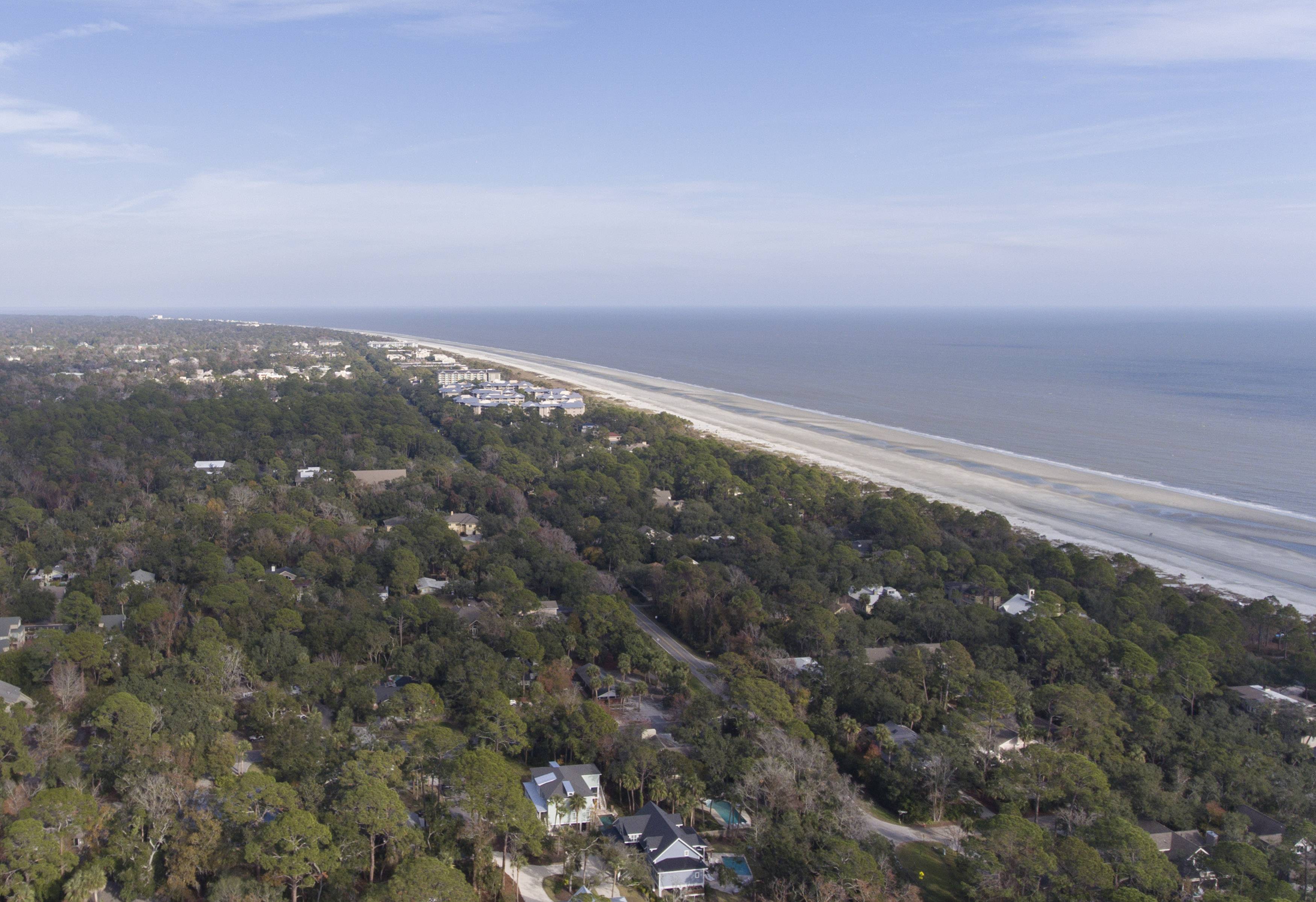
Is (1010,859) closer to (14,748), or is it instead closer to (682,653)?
(682,653)

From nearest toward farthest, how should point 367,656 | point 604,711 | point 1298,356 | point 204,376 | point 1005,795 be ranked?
1. point 1005,795
2. point 604,711
3. point 367,656
4. point 204,376
5. point 1298,356

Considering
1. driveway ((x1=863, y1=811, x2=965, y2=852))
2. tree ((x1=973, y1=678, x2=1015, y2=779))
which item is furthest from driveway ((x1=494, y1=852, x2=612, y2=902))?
tree ((x1=973, y1=678, x2=1015, y2=779))

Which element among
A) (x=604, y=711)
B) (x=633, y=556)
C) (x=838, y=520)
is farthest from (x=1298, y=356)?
(x=604, y=711)

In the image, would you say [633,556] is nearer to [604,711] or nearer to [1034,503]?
[604,711]

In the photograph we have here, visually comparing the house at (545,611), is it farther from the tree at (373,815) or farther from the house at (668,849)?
the tree at (373,815)

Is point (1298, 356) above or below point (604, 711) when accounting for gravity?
above

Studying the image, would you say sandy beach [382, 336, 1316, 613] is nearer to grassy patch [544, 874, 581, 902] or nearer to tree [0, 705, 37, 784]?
grassy patch [544, 874, 581, 902]
